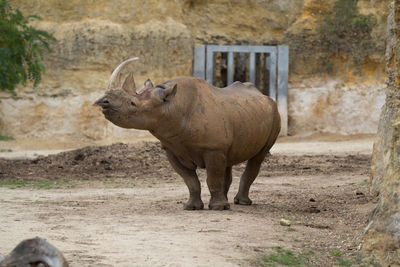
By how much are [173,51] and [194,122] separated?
494 inches

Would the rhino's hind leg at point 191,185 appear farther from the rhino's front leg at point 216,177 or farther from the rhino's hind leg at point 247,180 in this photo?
the rhino's hind leg at point 247,180

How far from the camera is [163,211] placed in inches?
324

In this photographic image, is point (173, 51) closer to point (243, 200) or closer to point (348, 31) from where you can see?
point (348, 31)

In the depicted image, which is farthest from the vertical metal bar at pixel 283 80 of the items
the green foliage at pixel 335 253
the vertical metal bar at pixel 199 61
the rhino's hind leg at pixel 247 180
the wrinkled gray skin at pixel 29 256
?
the wrinkled gray skin at pixel 29 256

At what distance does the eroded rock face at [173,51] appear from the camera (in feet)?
64.6

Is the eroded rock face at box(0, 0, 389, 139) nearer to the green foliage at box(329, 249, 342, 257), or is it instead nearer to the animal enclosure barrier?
the animal enclosure barrier

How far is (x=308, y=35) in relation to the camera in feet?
68.5

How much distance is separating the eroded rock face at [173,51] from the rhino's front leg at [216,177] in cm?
1147

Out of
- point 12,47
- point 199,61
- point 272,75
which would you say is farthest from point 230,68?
point 12,47

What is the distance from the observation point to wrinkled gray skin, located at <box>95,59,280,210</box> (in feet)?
25.1

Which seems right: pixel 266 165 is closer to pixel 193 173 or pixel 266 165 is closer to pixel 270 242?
pixel 193 173

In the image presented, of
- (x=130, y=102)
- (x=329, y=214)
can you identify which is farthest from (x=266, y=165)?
(x=130, y=102)

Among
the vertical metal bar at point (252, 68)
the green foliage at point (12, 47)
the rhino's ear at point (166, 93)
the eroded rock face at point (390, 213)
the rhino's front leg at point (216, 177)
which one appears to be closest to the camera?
the eroded rock face at point (390, 213)

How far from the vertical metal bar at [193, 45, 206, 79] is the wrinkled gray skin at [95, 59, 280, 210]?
37.7 ft
